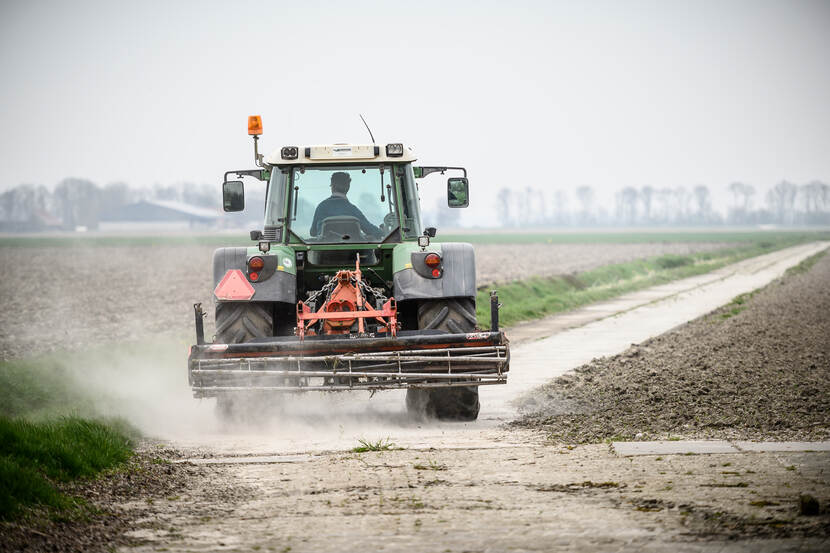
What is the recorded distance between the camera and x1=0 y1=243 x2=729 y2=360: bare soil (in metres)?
19.5

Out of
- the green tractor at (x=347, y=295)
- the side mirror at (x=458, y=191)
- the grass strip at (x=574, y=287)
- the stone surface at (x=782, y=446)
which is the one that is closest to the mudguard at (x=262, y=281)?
the green tractor at (x=347, y=295)

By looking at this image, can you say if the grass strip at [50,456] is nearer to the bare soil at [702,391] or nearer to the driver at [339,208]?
the driver at [339,208]

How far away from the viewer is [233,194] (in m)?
10.9

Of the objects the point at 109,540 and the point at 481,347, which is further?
the point at 481,347

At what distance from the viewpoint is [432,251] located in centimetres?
1026

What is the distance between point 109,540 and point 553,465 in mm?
3453

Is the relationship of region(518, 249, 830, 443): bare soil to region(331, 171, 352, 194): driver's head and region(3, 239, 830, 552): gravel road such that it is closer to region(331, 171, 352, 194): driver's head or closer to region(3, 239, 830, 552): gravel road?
region(3, 239, 830, 552): gravel road

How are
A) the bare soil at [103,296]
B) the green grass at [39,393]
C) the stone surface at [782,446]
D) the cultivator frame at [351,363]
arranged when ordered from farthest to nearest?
the bare soil at [103,296] → the green grass at [39,393] → the cultivator frame at [351,363] → the stone surface at [782,446]

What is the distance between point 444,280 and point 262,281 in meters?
1.80

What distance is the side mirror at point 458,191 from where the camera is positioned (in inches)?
439

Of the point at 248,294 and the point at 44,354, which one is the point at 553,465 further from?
the point at 44,354

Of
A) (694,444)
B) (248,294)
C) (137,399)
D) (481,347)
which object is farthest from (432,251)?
(137,399)

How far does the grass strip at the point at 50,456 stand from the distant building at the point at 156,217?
458 feet

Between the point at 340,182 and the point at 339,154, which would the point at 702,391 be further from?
the point at 339,154
